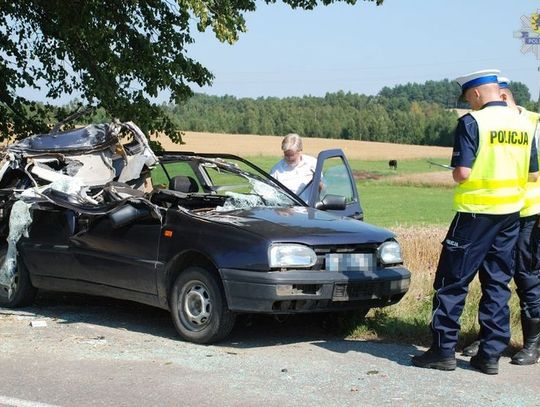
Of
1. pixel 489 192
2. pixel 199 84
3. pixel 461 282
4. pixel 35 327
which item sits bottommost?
pixel 35 327

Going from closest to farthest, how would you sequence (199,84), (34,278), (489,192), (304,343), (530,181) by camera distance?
(489,192), (530,181), (304,343), (34,278), (199,84)

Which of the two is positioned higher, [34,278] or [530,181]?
[530,181]

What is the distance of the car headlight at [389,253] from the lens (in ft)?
23.2

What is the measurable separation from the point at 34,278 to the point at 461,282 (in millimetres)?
4242

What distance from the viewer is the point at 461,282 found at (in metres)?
5.90

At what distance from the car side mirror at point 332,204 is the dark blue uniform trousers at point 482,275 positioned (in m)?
2.16

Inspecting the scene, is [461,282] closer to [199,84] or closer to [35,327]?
[35,327]

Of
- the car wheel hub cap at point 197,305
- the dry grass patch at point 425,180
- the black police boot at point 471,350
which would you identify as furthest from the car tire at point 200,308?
the dry grass patch at point 425,180

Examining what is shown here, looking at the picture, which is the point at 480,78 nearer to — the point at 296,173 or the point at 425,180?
the point at 296,173

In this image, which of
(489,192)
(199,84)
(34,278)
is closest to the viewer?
(489,192)

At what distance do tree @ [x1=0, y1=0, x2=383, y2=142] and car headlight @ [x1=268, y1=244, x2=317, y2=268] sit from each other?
253 inches

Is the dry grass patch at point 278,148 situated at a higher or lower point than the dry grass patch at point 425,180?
higher

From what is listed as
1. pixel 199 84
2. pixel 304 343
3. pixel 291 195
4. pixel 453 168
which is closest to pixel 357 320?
pixel 304 343

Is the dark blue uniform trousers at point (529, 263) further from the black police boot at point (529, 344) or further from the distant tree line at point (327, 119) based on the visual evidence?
the distant tree line at point (327, 119)
